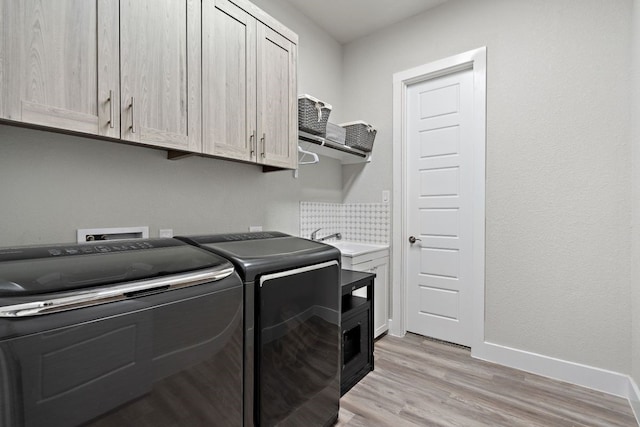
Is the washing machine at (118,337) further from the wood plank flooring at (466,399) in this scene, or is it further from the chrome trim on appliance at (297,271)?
the wood plank flooring at (466,399)

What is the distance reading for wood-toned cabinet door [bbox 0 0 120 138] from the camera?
3.38 ft

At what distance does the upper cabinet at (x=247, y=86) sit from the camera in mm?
1652

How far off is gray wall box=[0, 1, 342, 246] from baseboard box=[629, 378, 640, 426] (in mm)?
2470

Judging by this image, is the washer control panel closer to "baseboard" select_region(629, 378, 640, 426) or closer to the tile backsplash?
the tile backsplash

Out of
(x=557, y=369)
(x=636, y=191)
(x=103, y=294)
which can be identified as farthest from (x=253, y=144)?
(x=557, y=369)

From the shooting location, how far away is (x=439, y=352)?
8.58 ft

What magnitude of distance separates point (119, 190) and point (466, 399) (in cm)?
240

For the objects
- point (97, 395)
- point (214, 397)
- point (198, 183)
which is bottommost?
point (214, 397)

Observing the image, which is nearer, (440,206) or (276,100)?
(276,100)

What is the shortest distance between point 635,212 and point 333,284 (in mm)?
1934

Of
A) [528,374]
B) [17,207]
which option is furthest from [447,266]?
[17,207]

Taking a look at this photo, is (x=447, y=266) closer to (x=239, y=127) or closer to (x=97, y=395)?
(x=239, y=127)

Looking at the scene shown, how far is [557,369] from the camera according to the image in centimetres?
220

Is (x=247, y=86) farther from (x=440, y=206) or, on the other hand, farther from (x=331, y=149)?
(x=440, y=206)
